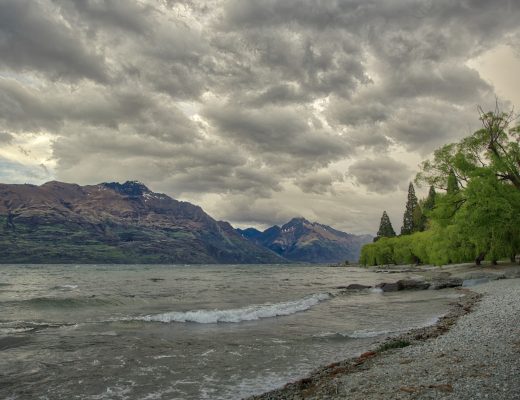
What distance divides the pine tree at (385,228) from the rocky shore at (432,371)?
174135 mm

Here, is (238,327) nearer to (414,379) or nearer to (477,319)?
(477,319)

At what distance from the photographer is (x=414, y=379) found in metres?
9.98

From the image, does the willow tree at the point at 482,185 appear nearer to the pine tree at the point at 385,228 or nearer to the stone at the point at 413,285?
the stone at the point at 413,285

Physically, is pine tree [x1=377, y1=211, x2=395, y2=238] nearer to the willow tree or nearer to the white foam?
the willow tree

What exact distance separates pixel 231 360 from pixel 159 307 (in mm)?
20860

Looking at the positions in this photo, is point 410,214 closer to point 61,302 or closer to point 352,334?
point 61,302

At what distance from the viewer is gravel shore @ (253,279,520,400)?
340 inches

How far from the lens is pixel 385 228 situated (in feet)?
608

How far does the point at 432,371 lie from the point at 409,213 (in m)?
167

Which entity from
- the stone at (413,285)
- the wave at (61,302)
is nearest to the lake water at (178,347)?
the wave at (61,302)

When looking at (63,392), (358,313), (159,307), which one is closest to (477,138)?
(358,313)

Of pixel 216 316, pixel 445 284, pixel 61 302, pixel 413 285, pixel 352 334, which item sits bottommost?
pixel 61 302

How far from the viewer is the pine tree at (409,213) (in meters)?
164

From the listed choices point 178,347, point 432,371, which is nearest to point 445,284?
point 178,347
